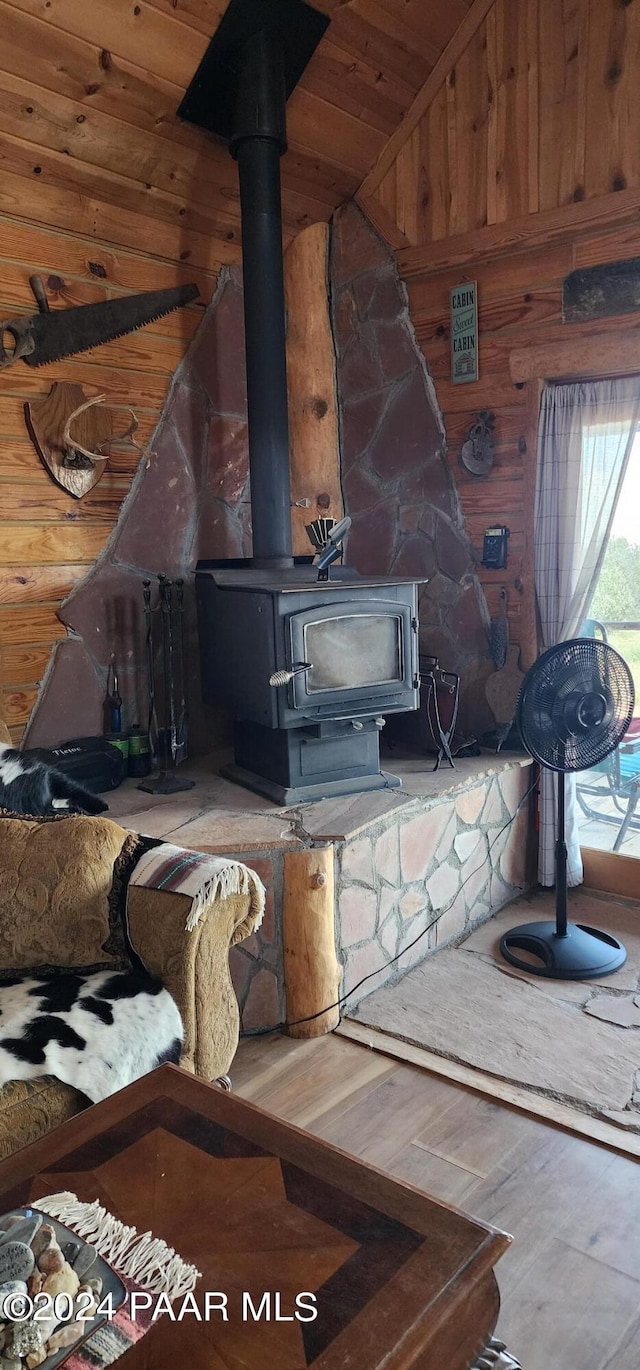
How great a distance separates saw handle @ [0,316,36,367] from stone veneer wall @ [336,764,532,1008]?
1761 millimetres

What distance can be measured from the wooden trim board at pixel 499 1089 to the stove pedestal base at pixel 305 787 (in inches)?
26.0

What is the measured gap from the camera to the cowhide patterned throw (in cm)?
162

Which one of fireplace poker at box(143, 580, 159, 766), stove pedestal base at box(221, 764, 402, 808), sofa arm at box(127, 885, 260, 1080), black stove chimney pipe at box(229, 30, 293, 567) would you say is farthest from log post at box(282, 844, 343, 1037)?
black stove chimney pipe at box(229, 30, 293, 567)

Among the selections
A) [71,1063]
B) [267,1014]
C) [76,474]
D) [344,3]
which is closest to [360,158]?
[344,3]

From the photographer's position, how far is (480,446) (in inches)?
133

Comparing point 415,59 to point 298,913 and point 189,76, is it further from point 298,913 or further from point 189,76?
point 298,913

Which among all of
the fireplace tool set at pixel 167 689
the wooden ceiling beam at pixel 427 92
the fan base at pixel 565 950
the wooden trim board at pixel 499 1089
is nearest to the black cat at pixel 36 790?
the fireplace tool set at pixel 167 689

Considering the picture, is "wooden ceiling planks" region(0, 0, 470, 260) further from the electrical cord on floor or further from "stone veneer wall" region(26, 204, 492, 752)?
the electrical cord on floor

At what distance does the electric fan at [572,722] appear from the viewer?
2.73m

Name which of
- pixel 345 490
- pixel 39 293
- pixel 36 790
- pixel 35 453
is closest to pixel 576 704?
pixel 345 490

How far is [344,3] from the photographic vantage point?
2.88m

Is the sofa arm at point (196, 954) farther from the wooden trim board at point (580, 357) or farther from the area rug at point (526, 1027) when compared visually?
the wooden trim board at point (580, 357)

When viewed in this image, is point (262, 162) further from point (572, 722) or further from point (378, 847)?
point (378, 847)

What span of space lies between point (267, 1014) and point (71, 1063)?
975 mm
